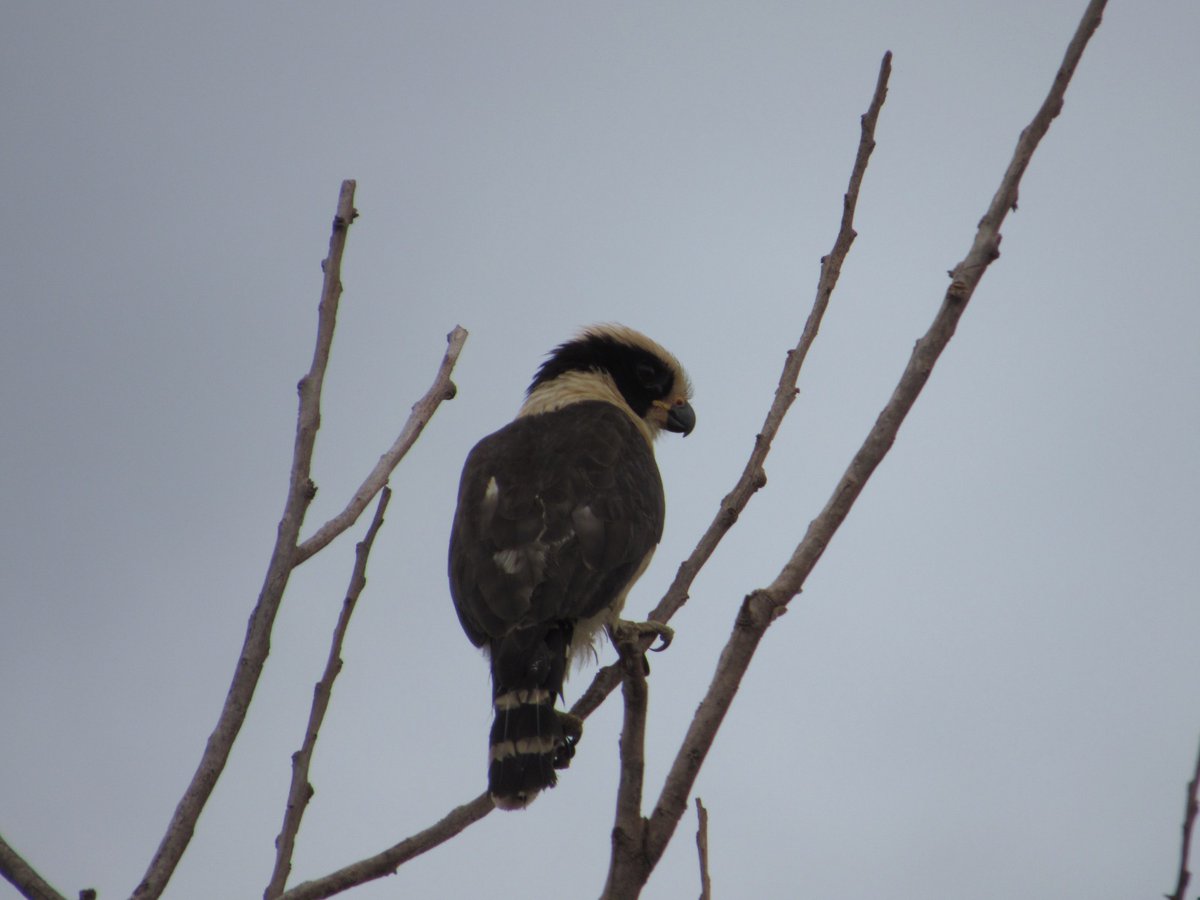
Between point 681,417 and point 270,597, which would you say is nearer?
point 270,597

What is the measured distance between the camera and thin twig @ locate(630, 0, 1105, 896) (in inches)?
117

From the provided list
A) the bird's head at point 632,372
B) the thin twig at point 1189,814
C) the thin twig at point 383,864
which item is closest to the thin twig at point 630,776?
the thin twig at point 383,864

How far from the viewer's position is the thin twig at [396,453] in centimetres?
350

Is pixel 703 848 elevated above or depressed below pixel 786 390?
below

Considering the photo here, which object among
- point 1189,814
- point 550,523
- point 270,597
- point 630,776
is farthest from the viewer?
point 550,523

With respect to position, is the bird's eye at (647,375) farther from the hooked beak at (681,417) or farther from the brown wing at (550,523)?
the brown wing at (550,523)

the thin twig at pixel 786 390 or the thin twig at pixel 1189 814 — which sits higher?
the thin twig at pixel 786 390

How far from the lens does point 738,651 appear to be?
118 inches

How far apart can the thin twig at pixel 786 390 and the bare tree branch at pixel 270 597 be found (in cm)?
124

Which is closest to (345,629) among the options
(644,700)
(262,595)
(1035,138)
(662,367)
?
(262,595)

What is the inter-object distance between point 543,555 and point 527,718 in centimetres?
77

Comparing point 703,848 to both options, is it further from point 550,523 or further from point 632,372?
point 632,372

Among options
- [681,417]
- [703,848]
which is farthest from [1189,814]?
[681,417]

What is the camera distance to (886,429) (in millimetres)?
3170
